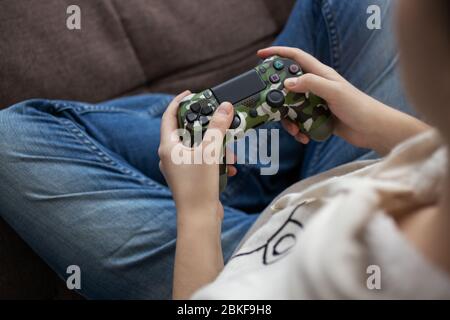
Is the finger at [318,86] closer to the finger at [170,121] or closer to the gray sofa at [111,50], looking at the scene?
the finger at [170,121]

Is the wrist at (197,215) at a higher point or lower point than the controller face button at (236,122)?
lower

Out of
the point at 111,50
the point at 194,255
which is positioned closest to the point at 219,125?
the point at 194,255

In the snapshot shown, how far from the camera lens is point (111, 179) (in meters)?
0.67

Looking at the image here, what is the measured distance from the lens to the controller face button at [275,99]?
59cm

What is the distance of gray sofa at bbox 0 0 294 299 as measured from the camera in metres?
0.72

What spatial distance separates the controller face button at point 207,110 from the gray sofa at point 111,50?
31 cm

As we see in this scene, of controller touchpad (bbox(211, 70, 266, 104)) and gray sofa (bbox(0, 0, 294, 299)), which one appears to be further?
gray sofa (bbox(0, 0, 294, 299))

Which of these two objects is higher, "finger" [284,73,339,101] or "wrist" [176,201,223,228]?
"finger" [284,73,339,101]

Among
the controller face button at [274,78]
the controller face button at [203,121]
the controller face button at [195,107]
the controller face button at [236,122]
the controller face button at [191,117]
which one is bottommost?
the controller face button at [236,122]

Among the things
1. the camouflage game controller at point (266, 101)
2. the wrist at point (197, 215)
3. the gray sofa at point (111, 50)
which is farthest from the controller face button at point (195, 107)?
the gray sofa at point (111, 50)

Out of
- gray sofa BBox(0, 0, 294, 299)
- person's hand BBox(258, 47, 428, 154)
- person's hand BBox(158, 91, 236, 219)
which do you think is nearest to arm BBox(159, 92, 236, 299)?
person's hand BBox(158, 91, 236, 219)

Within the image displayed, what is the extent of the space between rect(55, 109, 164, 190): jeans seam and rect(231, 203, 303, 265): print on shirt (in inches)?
9.0

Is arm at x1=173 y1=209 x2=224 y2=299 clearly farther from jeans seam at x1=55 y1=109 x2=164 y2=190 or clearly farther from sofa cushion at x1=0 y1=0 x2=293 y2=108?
sofa cushion at x1=0 y1=0 x2=293 y2=108
